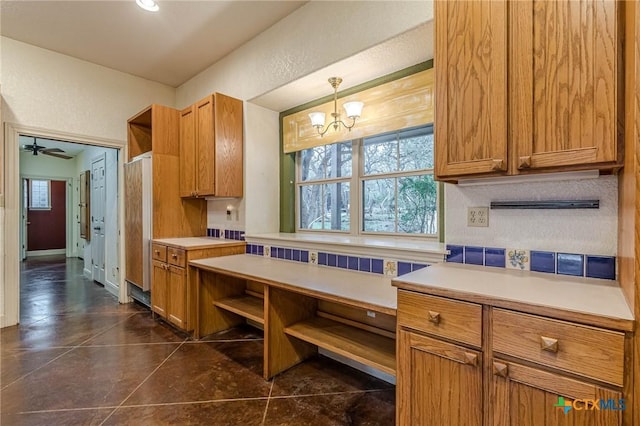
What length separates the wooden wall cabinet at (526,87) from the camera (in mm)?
1150

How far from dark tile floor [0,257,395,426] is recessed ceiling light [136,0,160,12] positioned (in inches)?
115

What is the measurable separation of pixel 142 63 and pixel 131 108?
2.11 ft

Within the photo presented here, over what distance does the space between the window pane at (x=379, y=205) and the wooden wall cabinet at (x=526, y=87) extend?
1.05 meters

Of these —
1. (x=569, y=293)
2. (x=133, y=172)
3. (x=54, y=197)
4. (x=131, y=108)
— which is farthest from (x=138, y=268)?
(x=54, y=197)

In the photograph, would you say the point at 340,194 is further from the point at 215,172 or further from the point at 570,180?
the point at 570,180

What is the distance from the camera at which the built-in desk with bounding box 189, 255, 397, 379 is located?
1757mm

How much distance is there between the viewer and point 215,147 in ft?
10.0

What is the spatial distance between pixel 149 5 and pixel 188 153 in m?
1.37

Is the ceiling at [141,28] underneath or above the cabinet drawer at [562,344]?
above

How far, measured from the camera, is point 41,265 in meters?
6.51

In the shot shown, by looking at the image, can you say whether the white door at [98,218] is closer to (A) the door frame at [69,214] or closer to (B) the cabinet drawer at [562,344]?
(A) the door frame at [69,214]

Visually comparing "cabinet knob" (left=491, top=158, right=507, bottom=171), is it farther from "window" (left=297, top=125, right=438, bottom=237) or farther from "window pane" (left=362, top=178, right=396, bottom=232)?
"window pane" (left=362, top=178, right=396, bottom=232)

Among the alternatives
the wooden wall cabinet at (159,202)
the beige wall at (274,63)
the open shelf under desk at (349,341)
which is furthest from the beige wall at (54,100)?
the open shelf under desk at (349,341)

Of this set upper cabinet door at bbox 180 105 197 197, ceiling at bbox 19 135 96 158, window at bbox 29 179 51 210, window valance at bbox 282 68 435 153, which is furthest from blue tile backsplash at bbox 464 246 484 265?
window at bbox 29 179 51 210
